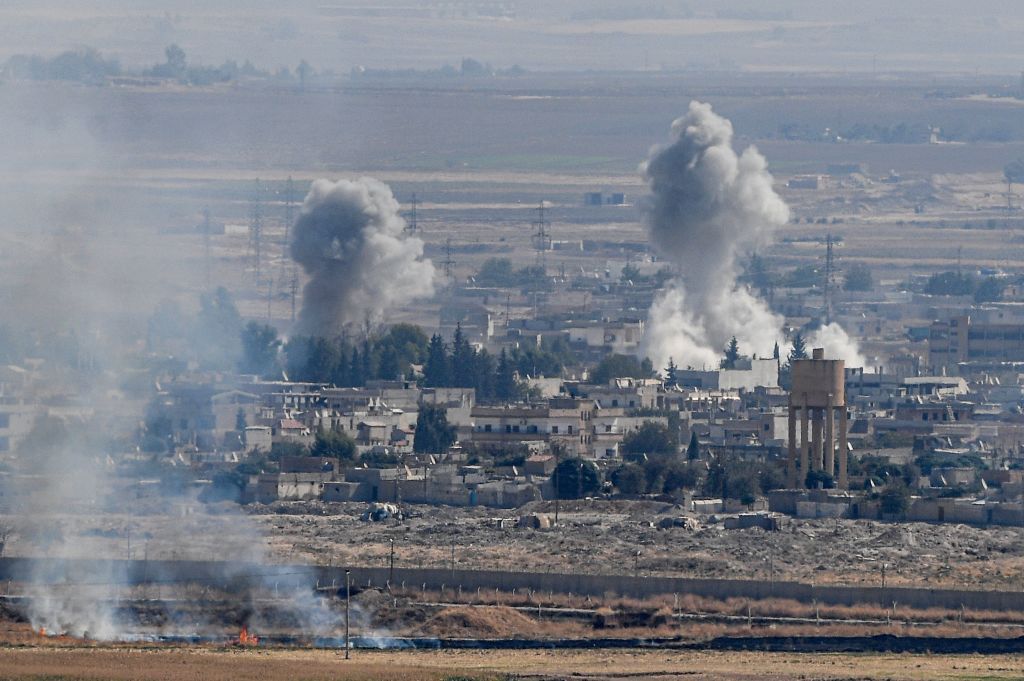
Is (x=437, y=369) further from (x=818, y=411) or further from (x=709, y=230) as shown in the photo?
(x=818, y=411)

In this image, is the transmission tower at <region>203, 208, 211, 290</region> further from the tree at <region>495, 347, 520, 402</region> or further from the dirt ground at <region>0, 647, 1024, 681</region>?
the dirt ground at <region>0, 647, 1024, 681</region>

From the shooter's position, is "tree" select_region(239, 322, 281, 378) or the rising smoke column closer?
"tree" select_region(239, 322, 281, 378)

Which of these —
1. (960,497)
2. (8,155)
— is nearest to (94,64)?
(8,155)

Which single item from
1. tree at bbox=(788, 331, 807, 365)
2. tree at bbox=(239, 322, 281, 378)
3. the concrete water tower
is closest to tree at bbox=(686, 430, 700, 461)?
the concrete water tower

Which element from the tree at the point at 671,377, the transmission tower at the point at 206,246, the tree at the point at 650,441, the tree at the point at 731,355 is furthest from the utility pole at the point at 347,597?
the transmission tower at the point at 206,246

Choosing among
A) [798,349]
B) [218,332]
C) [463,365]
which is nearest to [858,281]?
[798,349]

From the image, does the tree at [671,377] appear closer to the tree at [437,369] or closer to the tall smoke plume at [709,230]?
the tree at [437,369]
